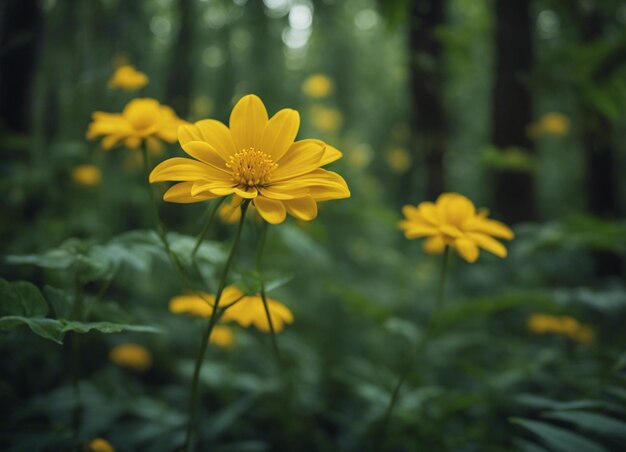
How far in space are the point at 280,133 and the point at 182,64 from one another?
11.5 ft

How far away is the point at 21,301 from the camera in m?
0.98

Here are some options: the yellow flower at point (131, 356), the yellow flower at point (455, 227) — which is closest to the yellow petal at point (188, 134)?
the yellow flower at point (455, 227)

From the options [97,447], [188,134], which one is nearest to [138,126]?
[188,134]

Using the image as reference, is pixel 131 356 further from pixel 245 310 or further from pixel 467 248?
pixel 467 248

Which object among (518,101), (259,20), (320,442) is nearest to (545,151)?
(518,101)

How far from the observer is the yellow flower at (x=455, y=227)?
1317 mm

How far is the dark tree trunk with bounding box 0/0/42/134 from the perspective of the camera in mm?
2164

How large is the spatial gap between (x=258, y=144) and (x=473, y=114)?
29.7 feet

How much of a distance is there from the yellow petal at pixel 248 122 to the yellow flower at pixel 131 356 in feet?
5.65

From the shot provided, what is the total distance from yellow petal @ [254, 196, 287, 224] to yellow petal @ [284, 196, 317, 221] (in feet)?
0.07

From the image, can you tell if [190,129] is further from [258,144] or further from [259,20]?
[259,20]

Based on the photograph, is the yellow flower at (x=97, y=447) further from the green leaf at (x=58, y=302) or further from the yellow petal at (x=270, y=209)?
the yellow petal at (x=270, y=209)

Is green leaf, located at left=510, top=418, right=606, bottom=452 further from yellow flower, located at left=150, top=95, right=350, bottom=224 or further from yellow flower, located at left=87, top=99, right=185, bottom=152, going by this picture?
yellow flower, located at left=87, top=99, right=185, bottom=152

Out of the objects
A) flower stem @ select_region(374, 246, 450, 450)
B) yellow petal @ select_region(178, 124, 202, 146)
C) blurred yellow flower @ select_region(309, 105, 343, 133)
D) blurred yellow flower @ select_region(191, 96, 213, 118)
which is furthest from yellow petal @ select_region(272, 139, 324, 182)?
blurred yellow flower @ select_region(309, 105, 343, 133)
